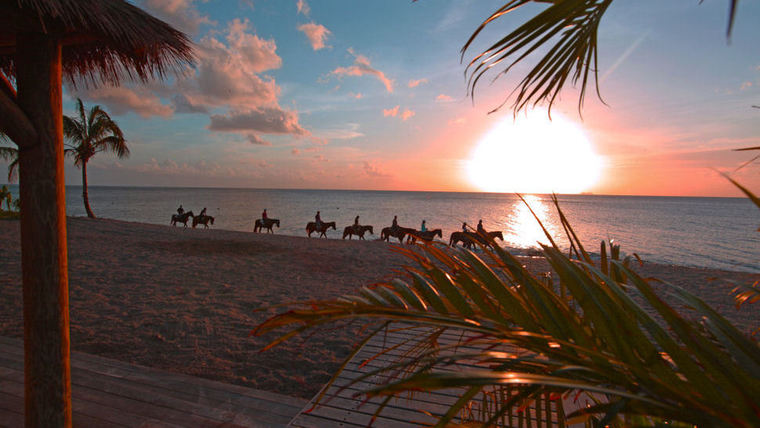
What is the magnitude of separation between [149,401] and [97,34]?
2.94m

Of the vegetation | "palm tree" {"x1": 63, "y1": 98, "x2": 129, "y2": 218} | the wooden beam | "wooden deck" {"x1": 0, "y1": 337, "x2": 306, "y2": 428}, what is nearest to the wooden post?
the wooden beam

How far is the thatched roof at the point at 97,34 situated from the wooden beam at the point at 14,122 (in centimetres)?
41

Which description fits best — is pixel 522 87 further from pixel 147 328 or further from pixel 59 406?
pixel 147 328

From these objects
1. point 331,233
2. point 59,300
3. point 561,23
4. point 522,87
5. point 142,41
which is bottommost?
point 331,233

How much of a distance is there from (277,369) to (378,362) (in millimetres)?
1389

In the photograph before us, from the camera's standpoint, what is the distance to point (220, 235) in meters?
16.6

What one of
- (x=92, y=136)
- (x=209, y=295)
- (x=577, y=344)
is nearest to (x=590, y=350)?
(x=577, y=344)

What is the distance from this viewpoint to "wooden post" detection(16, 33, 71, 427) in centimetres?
228

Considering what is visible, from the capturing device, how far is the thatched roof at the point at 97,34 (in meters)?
2.17

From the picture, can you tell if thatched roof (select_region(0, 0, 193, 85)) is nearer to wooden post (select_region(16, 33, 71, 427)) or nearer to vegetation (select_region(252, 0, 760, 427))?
wooden post (select_region(16, 33, 71, 427))

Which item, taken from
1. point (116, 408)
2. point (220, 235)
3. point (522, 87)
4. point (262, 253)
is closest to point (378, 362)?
point (116, 408)

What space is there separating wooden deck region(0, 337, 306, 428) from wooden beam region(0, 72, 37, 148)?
2.21m

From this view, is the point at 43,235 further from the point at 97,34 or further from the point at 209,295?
the point at 209,295

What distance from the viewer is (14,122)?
2154 mm
